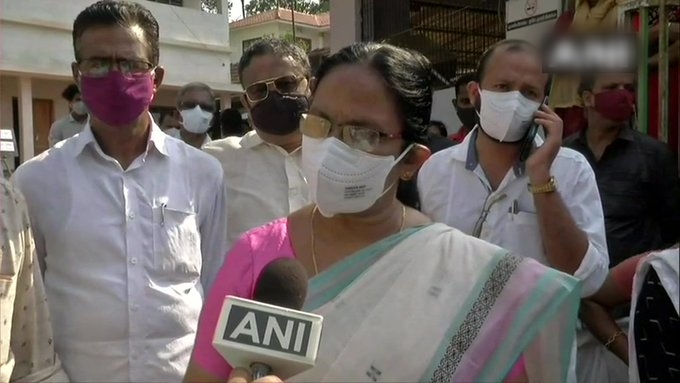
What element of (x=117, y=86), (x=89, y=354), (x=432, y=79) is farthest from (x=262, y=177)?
(x=432, y=79)

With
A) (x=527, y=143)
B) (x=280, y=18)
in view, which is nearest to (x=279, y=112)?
(x=527, y=143)

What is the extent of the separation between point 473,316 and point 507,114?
1.31 m

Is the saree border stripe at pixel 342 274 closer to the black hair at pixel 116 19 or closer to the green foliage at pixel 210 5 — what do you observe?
the black hair at pixel 116 19

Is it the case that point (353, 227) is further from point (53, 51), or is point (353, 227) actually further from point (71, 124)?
point (53, 51)

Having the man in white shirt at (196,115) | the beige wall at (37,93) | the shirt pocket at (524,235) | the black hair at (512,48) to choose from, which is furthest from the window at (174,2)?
the shirt pocket at (524,235)

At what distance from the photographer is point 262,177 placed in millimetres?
3168

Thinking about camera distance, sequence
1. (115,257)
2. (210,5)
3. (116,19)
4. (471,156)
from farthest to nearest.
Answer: (210,5) < (471,156) < (116,19) < (115,257)

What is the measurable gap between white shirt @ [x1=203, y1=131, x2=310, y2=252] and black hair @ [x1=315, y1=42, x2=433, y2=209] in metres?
1.28

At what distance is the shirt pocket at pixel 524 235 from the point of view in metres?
2.71

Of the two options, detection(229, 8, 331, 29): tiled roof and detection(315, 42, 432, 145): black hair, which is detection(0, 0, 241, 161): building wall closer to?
detection(229, 8, 331, 29): tiled roof

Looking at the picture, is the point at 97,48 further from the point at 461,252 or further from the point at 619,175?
the point at 619,175

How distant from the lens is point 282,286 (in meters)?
1.40

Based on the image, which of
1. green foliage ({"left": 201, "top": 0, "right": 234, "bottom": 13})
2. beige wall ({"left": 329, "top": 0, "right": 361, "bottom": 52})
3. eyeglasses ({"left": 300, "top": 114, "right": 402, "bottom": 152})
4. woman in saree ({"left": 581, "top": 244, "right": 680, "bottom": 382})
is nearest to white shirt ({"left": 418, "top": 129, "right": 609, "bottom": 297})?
woman in saree ({"left": 581, "top": 244, "right": 680, "bottom": 382})

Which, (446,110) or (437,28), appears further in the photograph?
(437,28)
